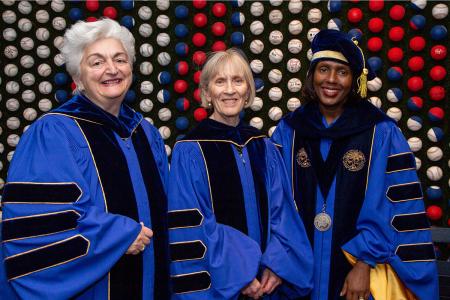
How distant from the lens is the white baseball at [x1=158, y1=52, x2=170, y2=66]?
3322mm

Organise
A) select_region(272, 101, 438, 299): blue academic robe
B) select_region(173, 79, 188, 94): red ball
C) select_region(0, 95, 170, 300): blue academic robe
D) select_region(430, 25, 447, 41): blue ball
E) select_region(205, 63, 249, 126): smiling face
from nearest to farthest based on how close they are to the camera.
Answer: select_region(0, 95, 170, 300): blue academic robe → select_region(205, 63, 249, 126): smiling face → select_region(272, 101, 438, 299): blue academic robe → select_region(430, 25, 447, 41): blue ball → select_region(173, 79, 188, 94): red ball

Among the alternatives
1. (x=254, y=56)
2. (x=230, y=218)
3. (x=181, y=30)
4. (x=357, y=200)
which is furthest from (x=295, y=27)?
(x=230, y=218)

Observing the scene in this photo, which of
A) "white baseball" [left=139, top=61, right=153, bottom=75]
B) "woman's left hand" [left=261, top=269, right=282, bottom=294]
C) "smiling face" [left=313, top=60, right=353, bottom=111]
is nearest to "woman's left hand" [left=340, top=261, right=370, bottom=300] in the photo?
"woman's left hand" [left=261, top=269, right=282, bottom=294]

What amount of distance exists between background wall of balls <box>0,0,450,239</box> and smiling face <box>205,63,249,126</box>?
1.09 m

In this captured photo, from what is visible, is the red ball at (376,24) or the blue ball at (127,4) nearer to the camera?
the red ball at (376,24)

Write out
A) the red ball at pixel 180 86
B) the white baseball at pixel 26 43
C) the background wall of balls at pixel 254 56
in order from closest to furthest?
the background wall of balls at pixel 254 56 → the red ball at pixel 180 86 → the white baseball at pixel 26 43

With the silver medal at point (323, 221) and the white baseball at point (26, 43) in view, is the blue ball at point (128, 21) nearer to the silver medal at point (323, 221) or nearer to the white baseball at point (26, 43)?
the white baseball at point (26, 43)

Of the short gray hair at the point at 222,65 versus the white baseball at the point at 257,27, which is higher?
the white baseball at the point at 257,27

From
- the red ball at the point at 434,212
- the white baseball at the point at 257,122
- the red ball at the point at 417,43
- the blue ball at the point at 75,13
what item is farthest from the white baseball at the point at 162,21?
the red ball at the point at 434,212

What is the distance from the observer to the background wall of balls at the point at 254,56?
3164 millimetres

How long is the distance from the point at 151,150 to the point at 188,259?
0.52m

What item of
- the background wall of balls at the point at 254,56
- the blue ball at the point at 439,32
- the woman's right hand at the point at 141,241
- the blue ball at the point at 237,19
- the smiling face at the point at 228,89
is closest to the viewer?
the woman's right hand at the point at 141,241

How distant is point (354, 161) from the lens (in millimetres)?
2201

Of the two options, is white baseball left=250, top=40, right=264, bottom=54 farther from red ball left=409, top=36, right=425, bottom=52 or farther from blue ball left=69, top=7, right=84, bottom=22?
blue ball left=69, top=7, right=84, bottom=22
